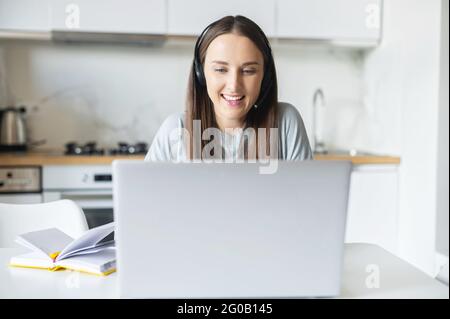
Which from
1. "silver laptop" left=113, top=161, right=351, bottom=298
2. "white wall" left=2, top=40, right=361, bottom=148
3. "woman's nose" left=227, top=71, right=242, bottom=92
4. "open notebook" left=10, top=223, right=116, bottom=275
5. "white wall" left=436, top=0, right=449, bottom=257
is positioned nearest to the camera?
"silver laptop" left=113, top=161, right=351, bottom=298

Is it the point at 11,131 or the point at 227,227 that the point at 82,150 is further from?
the point at 227,227

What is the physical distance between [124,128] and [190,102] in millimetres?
1361

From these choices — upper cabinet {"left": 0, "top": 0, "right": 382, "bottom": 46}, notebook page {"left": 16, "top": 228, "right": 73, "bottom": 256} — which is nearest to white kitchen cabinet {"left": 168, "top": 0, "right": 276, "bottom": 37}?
upper cabinet {"left": 0, "top": 0, "right": 382, "bottom": 46}

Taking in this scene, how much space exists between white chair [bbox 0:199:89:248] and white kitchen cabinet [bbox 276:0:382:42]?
1.36 metres

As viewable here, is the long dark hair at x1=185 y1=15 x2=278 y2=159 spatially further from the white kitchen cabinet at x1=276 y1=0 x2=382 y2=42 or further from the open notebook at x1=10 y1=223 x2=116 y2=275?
the white kitchen cabinet at x1=276 y1=0 x2=382 y2=42

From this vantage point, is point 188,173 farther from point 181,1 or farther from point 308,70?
point 308,70

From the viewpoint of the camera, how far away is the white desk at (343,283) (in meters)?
0.76

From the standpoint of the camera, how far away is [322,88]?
258 centimetres

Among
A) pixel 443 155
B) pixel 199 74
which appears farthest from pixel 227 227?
pixel 443 155

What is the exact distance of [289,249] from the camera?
671 millimetres

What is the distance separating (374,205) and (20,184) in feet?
4.85

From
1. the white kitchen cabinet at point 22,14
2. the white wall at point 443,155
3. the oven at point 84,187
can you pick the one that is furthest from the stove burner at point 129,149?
the white wall at point 443,155

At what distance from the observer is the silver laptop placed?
63 cm
